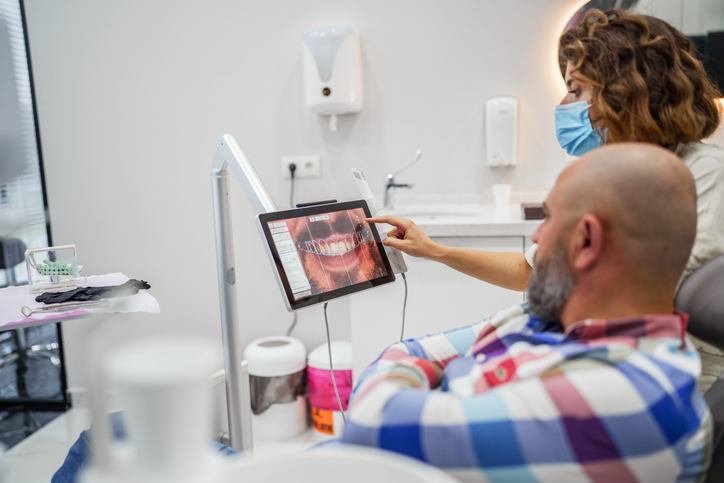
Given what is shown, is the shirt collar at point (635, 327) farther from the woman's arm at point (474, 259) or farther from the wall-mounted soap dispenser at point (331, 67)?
the wall-mounted soap dispenser at point (331, 67)

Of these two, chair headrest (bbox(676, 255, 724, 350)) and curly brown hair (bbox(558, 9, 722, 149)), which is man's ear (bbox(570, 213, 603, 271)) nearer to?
chair headrest (bbox(676, 255, 724, 350))

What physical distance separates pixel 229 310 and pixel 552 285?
2.89 ft

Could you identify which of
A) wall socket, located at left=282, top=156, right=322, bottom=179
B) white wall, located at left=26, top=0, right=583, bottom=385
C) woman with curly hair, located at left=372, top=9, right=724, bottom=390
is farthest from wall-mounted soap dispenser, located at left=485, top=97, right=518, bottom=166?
woman with curly hair, located at left=372, top=9, right=724, bottom=390

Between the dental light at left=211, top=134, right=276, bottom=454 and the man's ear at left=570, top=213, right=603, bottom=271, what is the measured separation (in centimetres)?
73

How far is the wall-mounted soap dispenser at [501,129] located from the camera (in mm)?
2264

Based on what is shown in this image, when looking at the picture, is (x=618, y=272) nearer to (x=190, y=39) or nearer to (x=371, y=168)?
(x=371, y=168)

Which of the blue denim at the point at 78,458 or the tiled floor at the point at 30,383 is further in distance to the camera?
the tiled floor at the point at 30,383

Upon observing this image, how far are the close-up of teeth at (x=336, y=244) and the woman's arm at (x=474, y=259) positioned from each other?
134mm

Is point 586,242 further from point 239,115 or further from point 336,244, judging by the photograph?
point 239,115

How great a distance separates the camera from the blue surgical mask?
126cm

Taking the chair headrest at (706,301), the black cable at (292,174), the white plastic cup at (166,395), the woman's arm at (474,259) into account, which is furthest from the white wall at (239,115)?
the white plastic cup at (166,395)

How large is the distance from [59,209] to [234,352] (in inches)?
74.4

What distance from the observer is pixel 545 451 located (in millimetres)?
599

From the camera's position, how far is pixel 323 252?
122 centimetres
